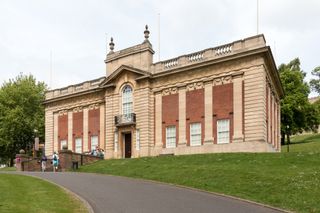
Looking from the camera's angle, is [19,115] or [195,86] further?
[19,115]

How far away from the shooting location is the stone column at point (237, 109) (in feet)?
108

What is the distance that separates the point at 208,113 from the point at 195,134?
2.12 metres

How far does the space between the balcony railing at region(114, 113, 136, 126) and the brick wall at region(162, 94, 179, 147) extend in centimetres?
313

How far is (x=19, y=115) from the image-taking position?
192 feet

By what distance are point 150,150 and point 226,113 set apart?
8.16 metres

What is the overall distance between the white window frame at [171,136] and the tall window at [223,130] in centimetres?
443

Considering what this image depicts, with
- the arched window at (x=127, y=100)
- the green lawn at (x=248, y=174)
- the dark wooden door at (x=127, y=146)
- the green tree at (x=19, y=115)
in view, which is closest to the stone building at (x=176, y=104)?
the dark wooden door at (x=127, y=146)

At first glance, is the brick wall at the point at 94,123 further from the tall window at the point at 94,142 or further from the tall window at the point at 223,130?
the tall window at the point at 223,130

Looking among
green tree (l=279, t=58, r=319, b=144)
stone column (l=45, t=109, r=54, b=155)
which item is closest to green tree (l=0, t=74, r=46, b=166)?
stone column (l=45, t=109, r=54, b=155)

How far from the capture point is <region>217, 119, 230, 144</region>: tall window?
33.7 metres

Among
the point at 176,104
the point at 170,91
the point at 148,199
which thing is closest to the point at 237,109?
the point at 176,104

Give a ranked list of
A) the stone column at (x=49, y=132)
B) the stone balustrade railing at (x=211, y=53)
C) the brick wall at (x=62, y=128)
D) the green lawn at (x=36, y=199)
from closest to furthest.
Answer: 1. the green lawn at (x=36, y=199)
2. the stone balustrade railing at (x=211, y=53)
3. the brick wall at (x=62, y=128)
4. the stone column at (x=49, y=132)

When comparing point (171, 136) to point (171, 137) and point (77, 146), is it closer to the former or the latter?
point (171, 137)

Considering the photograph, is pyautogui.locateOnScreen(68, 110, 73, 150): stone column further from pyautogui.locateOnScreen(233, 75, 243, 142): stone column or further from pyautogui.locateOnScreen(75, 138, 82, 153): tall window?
pyautogui.locateOnScreen(233, 75, 243, 142): stone column
